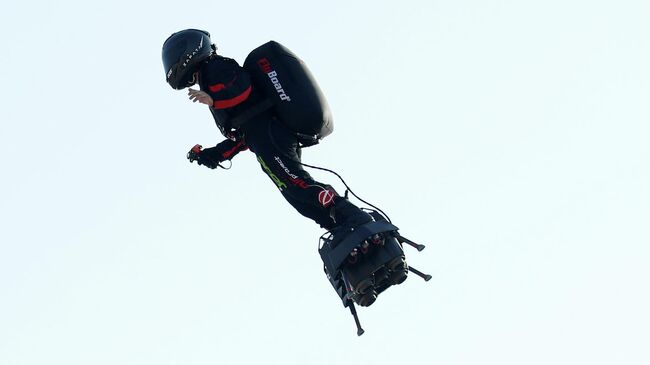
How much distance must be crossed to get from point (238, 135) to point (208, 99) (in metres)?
1.11

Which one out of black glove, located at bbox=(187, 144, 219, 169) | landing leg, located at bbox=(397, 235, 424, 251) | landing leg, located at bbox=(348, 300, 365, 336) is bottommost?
landing leg, located at bbox=(348, 300, 365, 336)

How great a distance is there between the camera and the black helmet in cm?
2244

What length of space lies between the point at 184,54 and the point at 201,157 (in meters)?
1.67

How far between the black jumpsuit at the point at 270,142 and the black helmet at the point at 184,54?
0.17 m

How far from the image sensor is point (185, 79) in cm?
2264

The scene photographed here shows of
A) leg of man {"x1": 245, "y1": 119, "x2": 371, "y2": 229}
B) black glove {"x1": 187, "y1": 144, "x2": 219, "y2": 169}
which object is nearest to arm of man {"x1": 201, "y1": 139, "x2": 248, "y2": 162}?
black glove {"x1": 187, "y1": 144, "x2": 219, "y2": 169}

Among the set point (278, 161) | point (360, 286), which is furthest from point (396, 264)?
point (278, 161)

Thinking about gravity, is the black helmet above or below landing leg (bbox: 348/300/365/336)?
above

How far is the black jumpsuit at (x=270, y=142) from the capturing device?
2208 cm

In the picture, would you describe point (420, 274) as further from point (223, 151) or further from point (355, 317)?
point (223, 151)

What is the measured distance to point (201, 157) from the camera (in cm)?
2325

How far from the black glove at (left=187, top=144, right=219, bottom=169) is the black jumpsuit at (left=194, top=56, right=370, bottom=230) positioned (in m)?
0.70

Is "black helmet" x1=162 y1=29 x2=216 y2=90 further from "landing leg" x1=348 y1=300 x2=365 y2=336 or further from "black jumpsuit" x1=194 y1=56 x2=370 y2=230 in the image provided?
"landing leg" x1=348 y1=300 x2=365 y2=336

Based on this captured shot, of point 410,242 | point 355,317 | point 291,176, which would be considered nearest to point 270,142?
point 291,176
